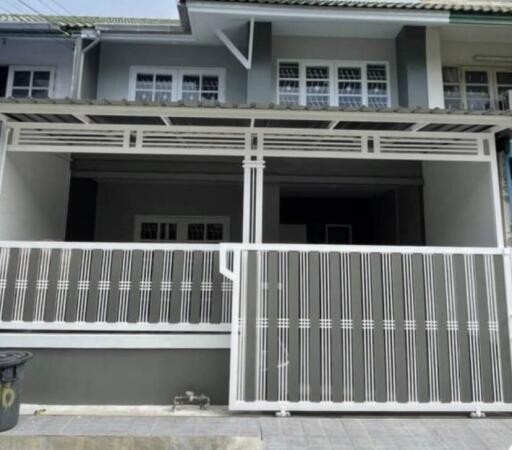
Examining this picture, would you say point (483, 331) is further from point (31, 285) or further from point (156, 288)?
point (31, 285)

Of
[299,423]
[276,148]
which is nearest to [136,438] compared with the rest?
[299,423]

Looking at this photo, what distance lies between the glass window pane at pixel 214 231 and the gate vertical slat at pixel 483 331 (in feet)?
20.4

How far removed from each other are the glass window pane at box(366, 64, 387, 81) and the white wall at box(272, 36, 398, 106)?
0.13 m

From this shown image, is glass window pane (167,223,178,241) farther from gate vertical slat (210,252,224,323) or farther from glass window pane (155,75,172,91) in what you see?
gate vertical slat (210,252,224,323)

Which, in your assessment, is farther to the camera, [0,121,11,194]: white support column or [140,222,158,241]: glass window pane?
[140,222,158,241]: glass window pane

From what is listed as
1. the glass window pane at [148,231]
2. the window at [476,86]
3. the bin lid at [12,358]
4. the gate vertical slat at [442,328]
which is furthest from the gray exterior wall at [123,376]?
the window at [476,86]

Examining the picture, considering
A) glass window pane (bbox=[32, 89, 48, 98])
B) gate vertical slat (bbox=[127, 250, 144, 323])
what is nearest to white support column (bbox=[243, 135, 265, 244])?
gate vertical slat (bbox=[127, 250, 144, 323])

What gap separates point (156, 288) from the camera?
554 centimetres

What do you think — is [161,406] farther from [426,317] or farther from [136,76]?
[136,76]

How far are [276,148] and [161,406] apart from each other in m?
3.67

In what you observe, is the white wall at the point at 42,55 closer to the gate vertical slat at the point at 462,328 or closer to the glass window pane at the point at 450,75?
the glass window pane at the point at 450,75

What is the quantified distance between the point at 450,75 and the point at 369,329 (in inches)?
240

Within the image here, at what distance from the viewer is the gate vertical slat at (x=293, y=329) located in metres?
5.01

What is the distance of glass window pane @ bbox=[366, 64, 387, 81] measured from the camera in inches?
331
